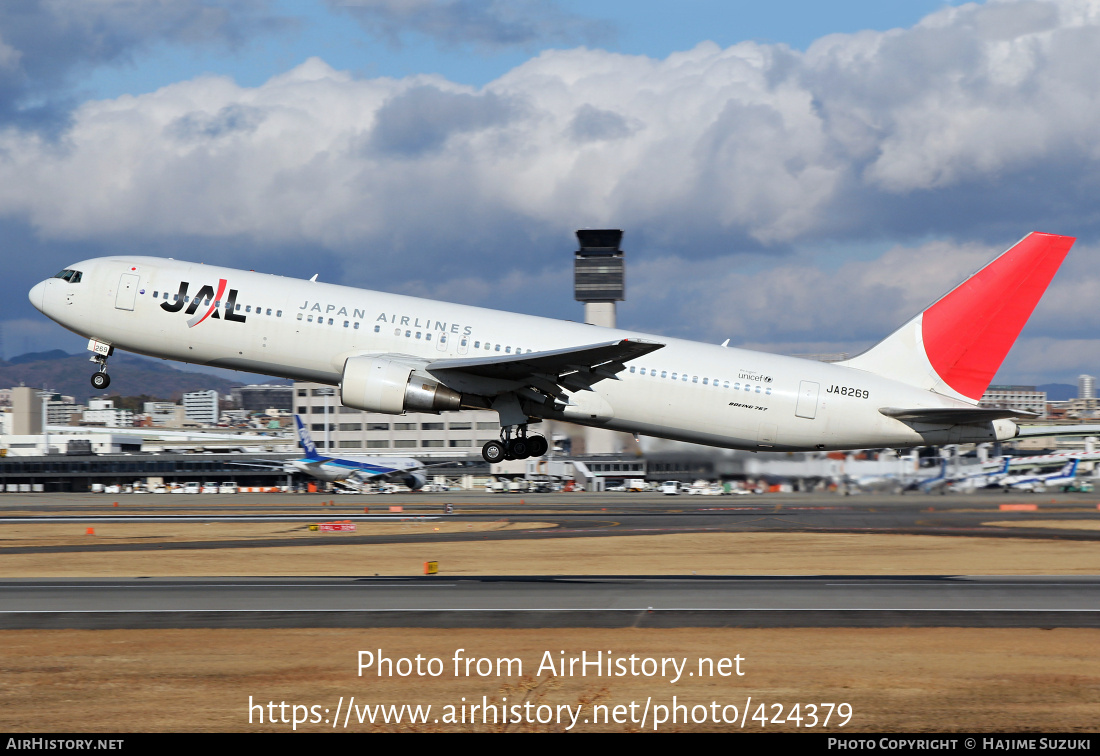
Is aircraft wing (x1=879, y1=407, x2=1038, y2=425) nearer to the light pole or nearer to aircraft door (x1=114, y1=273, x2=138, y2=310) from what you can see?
aircraft door (x1=114, y1=273, x2=138, y2=310)

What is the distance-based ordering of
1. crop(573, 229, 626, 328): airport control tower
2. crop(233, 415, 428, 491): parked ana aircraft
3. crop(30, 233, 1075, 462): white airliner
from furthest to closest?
crop(573, 229, 626, 328): airport control tower → crop(233, 415, 428, 491): parked ana aircraft → crop(30, 233, 1075, 462): white airliner

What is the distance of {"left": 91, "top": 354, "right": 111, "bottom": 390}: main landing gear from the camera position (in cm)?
3192

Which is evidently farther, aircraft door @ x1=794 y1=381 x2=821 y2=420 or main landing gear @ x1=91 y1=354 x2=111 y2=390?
aircraft door @ x1=794 y1=381 x2=821 y2=420

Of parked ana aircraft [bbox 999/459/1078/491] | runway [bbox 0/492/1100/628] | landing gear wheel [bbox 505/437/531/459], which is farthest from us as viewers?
parked ana aircraft [bbox 999/459/1078/491]

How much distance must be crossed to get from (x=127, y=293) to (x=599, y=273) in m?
134

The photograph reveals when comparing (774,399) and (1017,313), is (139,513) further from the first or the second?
(1017,313)

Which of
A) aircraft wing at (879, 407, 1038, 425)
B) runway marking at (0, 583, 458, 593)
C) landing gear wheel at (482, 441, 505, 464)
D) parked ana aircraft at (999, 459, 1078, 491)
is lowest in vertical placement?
runway marking at (0, 583, 458, 593)

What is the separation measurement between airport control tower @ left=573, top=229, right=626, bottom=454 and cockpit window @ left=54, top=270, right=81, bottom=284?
129785 mm

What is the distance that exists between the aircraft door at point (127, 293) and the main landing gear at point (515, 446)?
11.9 metres

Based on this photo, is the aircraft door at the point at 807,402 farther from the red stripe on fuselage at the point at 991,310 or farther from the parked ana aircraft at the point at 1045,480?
the parked ana aircraft at the point at 1045,480

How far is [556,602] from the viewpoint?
80.3 feet

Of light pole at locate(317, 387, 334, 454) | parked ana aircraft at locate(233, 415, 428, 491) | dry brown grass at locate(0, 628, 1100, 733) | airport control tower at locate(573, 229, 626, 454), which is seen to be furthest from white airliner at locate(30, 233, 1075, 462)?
airport control tower at locate(573, 229, 626, 454)

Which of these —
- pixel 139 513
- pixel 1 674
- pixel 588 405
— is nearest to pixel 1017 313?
pixel 588 405

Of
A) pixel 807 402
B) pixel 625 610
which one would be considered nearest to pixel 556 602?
pixel 625 610
